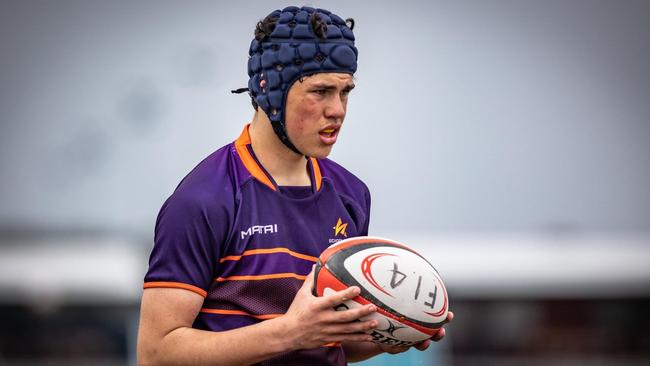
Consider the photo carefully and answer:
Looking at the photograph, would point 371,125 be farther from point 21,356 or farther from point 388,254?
point 388,254

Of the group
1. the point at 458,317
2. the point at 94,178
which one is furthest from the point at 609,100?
the point at 94,178

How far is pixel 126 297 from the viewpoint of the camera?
10.1 m

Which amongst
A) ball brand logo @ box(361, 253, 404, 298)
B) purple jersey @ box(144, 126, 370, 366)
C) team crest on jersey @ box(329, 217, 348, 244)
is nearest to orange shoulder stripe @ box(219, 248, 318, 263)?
purple jersey @ box(144, 126, 370, 366)

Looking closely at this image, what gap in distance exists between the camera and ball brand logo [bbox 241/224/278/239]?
3414 millimetres

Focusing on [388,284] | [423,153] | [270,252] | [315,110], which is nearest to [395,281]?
[388,284]

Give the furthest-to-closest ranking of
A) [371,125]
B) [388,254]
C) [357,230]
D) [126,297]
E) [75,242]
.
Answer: [371,125] < [75,242] < [126,297] < [357,230] < [388,254]

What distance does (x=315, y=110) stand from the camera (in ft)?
11.3

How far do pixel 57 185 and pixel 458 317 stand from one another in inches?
199

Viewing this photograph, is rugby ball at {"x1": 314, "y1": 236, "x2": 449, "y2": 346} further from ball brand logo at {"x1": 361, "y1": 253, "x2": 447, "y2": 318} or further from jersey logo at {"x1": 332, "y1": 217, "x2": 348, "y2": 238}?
jersey logo at {"x1": 332, "y1": 217, "x2": 348, "y2": 238}

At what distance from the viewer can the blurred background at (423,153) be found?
33.8 ft

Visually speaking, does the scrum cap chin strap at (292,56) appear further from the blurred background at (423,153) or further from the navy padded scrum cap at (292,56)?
the blurred background at (423,153)

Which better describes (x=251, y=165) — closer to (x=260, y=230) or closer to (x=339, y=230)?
(x=260, y=230)

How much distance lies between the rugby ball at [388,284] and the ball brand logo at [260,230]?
21cm

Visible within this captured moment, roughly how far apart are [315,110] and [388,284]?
61 cm
